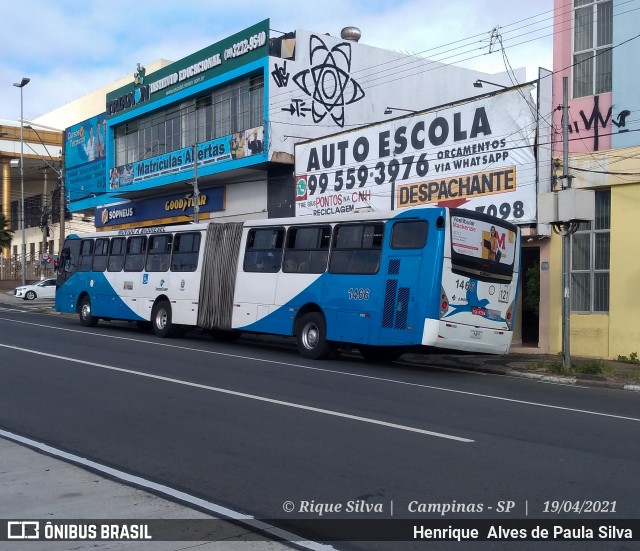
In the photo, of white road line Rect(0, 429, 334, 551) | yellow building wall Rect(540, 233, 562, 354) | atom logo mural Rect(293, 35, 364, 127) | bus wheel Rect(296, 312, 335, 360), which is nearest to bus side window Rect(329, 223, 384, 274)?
bus wheel Rect(296, 312, 335, 360)

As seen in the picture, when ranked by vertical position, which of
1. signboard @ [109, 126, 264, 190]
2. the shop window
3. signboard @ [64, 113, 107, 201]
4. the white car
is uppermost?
signboard @ [64, 113, 107, 201]

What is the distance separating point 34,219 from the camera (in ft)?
217

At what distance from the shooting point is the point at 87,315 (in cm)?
2678

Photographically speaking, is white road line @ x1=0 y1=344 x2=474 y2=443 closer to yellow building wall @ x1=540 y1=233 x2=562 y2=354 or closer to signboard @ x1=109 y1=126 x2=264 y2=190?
yellow building wall @ x1=540 y1=233 x2=562 y2=354

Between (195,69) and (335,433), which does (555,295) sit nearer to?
(335,433)

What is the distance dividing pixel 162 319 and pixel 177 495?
17.0m

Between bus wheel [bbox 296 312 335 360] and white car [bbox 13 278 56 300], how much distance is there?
3156cm

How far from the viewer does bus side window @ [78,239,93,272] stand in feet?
88.1

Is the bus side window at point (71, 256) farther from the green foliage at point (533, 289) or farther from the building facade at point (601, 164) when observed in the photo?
the building facade at point (601, 164)

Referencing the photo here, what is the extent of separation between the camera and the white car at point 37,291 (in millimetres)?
45844

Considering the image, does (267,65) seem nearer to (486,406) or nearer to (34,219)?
(486,406)

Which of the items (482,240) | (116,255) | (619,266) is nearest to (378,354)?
(482,240)

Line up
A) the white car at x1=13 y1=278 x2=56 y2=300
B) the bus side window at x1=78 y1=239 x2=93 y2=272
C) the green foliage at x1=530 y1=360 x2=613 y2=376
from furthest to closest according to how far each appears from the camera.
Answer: the white car at x1=13 y1=278 x2=56 y2=300, the bus side window at x1=78 y1=239 x2=93 y2=272, the green foliage at x1=530 y1=360 x2=613 y2=376

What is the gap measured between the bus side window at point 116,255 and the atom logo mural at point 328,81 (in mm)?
8693
